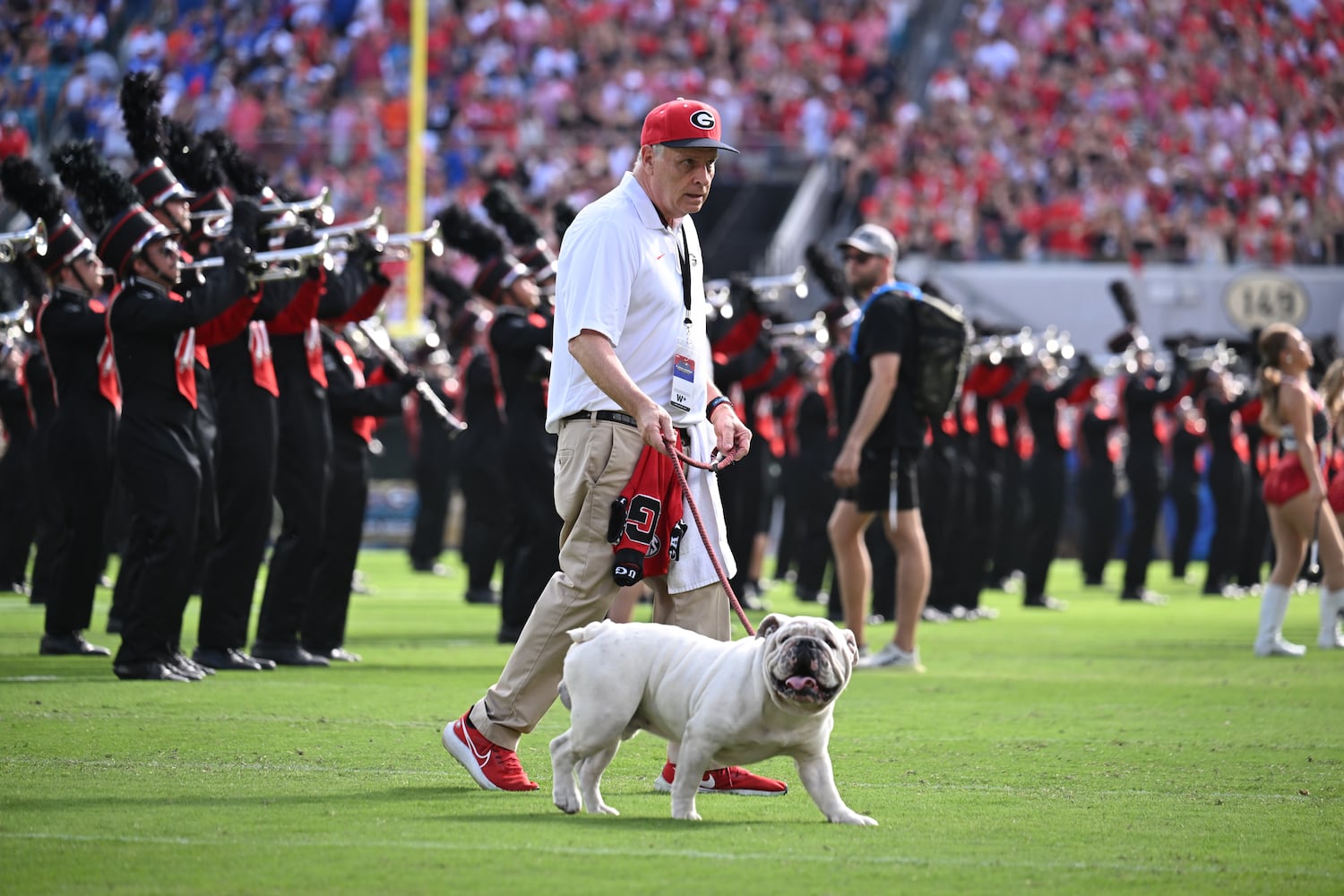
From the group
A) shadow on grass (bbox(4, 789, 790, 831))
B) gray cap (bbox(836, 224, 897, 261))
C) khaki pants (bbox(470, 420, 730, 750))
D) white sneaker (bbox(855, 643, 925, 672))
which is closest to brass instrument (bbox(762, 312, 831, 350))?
gray cap (bbox(836, 224, 897, 261))

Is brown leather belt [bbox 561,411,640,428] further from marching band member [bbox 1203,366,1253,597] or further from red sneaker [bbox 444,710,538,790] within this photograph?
marching band member [bbox 1203,366,1253,597]

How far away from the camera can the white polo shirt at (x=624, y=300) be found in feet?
20.0

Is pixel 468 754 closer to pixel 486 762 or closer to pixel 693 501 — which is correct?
pixel 486 762

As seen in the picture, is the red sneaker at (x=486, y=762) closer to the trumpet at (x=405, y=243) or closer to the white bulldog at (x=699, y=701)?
the white bulldog at (x=699, y=701)

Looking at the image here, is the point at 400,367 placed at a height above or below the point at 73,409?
above

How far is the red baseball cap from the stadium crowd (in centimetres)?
2129

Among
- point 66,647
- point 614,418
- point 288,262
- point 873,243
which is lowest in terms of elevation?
point 66,647

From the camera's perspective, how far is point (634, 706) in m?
5.73

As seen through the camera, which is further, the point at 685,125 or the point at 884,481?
the point at 884,481

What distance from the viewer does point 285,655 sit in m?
10.7

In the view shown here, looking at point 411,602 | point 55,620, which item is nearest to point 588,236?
point 55,620

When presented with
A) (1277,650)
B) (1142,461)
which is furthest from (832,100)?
(1277,650)

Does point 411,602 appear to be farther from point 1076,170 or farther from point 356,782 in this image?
point 1076,170

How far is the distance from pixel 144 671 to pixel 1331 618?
7673 mm
